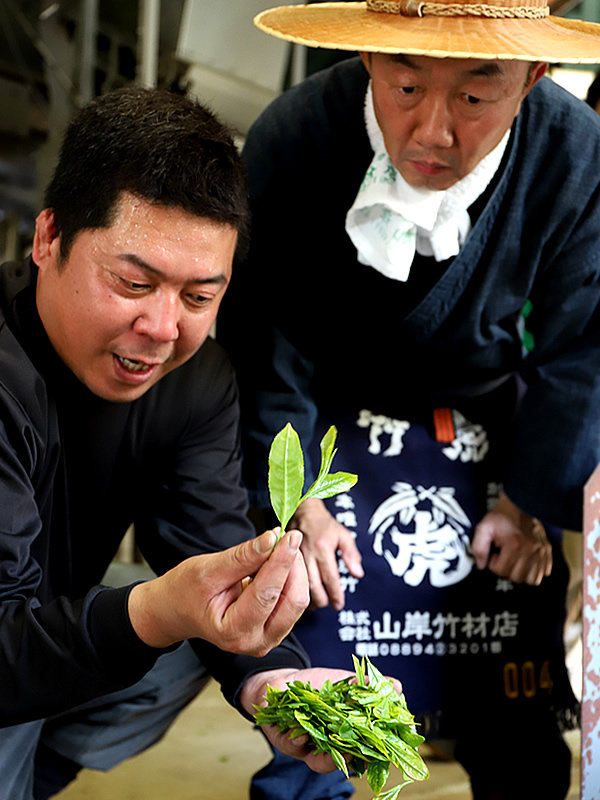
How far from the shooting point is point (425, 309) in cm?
172

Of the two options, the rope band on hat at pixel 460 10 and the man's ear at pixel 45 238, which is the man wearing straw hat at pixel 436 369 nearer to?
the rope band on hat at pixel 460 10

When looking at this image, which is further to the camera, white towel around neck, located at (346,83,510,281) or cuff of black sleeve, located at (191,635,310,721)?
white towel around neck, located at (346,83,510,281)

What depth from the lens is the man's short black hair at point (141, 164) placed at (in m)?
1.27

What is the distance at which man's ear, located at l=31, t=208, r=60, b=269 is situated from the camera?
1335 millimetres

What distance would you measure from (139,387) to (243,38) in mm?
2101

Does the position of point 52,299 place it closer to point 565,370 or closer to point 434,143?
point 434,143

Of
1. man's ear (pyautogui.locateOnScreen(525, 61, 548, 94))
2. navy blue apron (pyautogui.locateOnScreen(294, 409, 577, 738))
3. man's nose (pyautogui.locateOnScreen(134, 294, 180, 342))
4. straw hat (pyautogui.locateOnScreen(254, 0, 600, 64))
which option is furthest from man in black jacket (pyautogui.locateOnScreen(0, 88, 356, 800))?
man's ear (pyautogui.locateOnScreen(525, 61, 548, 94))

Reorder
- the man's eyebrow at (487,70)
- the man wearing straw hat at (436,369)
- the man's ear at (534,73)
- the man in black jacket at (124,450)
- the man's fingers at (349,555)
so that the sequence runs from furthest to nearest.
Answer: the man's fingers at (349,555) → the man wearing straw hat at (436,369) → the man's ear at (534,73) → the man's eyebrow at (487,70) → the man in black jacket at (124,450)

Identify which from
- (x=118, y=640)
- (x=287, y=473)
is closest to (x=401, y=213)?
(x=287, y=473)

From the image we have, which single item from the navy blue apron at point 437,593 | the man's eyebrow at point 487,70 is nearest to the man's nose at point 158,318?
the man's eyebrow at point 487,70

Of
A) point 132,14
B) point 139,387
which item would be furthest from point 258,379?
point 132,14

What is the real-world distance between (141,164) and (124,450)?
48 cm

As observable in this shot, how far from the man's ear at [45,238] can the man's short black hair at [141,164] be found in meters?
0.01

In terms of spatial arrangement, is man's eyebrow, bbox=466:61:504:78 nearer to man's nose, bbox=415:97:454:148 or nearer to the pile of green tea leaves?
man's nose, bbox=415:97:454:148
